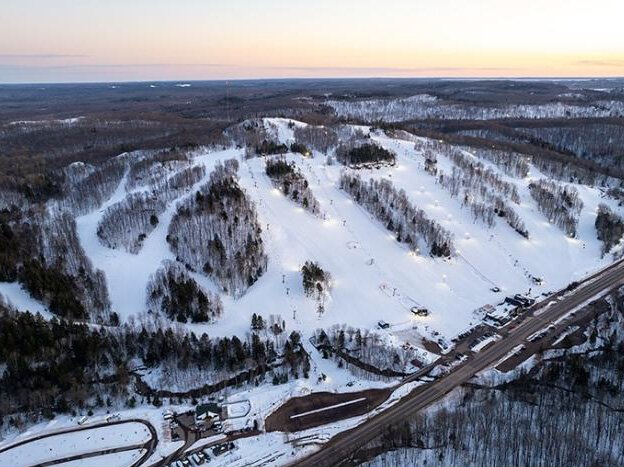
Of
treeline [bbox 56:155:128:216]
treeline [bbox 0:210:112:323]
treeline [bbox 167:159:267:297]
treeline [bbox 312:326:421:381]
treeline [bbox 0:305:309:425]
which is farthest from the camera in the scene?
treeline [bbox 56:155:128:216]

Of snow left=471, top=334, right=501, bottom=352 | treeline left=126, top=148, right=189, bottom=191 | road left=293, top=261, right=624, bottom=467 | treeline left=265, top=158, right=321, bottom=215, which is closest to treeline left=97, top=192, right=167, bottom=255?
treeline left=126, top=148, right=189, bottom=191

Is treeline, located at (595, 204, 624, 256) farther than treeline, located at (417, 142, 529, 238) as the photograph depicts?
No

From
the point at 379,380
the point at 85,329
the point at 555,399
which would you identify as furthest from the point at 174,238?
the point at 555,399

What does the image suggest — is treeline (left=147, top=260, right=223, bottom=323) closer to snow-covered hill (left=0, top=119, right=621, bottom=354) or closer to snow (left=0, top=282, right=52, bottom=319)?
snow-covered hill (left=0, top=119, right=621, bottom=354)

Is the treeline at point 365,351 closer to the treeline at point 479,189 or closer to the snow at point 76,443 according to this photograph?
the snow at point 76,443

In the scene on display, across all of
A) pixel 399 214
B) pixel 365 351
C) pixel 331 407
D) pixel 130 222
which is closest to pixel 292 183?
pixel 399 214

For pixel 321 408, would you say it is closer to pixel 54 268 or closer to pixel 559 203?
pixel 54 268
